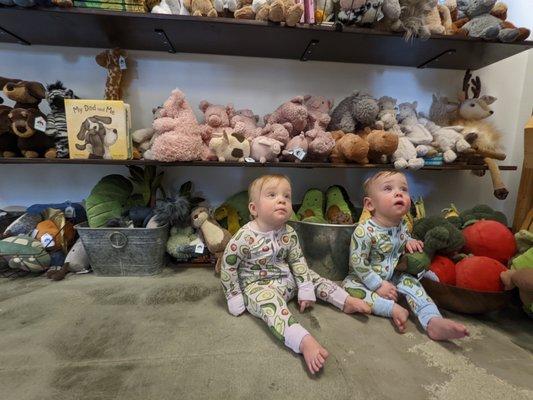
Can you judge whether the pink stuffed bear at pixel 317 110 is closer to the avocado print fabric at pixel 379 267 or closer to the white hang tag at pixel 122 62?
the avocado print fabric at pixel 379 267

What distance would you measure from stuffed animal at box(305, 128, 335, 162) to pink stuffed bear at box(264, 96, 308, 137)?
5cm

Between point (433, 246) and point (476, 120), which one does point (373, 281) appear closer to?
point (433, 246)

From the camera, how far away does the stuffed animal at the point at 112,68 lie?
1.25 meters

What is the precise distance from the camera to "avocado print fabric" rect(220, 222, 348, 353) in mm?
915

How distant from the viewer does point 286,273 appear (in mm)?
989

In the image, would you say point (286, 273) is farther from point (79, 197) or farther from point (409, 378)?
point (79, 197)

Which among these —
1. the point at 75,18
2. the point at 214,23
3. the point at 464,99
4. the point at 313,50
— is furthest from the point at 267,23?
the point at 464,99

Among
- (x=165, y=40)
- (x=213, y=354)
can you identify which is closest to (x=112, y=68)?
(x=165, y=40)

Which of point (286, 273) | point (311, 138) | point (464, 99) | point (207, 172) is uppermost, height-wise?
point (464, 99)

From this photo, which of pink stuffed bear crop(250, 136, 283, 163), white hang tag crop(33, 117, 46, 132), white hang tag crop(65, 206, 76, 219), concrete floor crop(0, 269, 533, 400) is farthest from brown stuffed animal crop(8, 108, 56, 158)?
pink stuffed bear crop(250, 136, 283, 163)

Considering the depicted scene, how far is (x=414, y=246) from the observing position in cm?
101

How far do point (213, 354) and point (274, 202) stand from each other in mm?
445

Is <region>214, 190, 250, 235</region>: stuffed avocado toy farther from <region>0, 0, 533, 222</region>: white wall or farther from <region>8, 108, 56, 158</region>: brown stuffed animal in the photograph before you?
<region>8, 108, 56, 158</region>: brown stuffed animal

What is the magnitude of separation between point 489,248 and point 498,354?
0.37 metres
